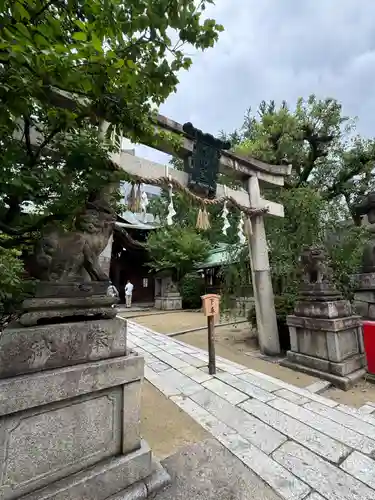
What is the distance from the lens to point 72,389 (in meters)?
1.71

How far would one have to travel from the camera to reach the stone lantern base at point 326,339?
14.0ft

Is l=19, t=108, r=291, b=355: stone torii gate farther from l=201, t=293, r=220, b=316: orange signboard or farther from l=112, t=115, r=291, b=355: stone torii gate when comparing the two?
l=201, t=293, r=220, b=316: orange signboard

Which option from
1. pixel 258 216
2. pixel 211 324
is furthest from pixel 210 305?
pixel 258 216

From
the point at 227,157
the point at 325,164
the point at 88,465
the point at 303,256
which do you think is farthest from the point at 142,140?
the point at 325,164

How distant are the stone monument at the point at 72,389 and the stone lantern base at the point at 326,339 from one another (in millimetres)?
3492

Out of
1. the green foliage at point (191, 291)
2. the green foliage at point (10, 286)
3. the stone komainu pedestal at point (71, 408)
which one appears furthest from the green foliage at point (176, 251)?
the stone komainu pedestal at point (71, 408)

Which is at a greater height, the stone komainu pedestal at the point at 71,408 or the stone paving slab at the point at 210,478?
the stone komainu pedestal at the point at 71,408

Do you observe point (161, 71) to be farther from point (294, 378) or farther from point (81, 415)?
point (294, 378)

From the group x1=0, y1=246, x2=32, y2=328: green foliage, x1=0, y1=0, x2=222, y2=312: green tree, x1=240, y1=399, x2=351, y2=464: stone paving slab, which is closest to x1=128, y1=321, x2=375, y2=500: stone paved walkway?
x1=240, y1=399, x2=351, y2=464: stone paving slab

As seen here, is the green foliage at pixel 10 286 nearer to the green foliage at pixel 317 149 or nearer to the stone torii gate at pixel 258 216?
the stone torii gate at pixel 258 216

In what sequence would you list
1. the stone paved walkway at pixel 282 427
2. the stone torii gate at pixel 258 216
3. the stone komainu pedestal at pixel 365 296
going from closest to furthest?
the stone paved walkway at pixel 282 427
the stone komainu pedestal at pixel 365 296
the stone torii gate at pixel 258 216

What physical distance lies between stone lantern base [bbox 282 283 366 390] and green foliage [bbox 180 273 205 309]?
962 cm

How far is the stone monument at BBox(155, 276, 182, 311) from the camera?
1406 centimetres

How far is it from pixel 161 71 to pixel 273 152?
9.44 m
